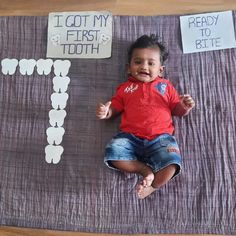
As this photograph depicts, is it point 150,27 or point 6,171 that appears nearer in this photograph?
point 6,171

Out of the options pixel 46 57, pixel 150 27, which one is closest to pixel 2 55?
pixel 46 57

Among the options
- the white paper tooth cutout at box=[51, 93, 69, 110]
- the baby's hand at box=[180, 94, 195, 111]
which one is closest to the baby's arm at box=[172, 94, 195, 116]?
the baby's hand at box=[180, 94, 195, 111]

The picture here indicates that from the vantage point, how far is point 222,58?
4.23 feet

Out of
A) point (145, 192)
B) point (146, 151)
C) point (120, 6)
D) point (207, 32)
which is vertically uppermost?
point (120, 6)

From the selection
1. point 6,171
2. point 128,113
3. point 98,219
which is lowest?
point 98,219

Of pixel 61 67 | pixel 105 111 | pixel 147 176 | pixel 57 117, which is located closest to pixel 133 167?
pixel 147 176

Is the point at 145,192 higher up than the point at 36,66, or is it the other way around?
the point at 36,66

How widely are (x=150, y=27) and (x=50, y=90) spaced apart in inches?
14.6

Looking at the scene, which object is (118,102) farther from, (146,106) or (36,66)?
(36,66)

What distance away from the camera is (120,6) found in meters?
1.38

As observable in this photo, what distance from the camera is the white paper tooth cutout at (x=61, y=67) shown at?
1304 millimetres

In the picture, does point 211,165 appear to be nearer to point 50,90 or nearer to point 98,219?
point 98,219

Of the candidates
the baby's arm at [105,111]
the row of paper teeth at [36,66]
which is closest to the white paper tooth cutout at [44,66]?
the row of paper teeth at [36,66]

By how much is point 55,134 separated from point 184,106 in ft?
1.28
